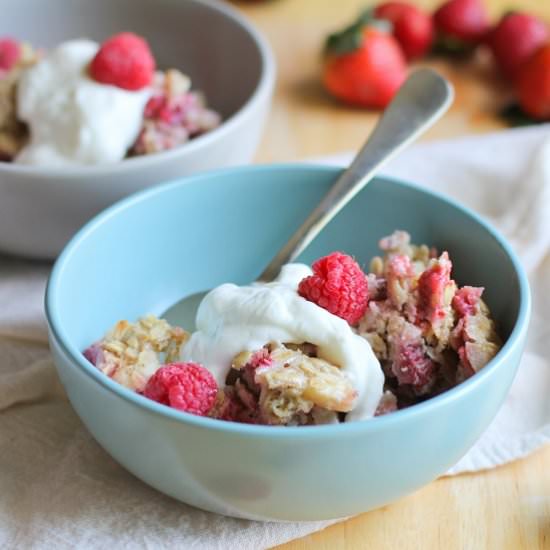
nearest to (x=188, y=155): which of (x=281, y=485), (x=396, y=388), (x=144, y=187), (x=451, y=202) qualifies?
(x=144, y=187)

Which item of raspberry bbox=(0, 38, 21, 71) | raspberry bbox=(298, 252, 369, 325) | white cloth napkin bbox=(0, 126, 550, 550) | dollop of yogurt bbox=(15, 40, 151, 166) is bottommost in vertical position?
white cloth napkin bbox=(0, 126, 550, 550)

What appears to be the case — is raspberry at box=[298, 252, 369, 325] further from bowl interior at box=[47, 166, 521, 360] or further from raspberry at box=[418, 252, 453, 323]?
bowl interior at box=[47, 166, 521, 360]

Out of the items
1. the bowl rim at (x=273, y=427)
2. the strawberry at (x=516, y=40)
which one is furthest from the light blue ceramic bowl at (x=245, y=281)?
the strawberry at (x=516, y=40)

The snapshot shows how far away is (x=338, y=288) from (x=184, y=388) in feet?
0.75

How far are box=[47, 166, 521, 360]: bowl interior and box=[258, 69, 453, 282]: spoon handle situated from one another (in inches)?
1.3

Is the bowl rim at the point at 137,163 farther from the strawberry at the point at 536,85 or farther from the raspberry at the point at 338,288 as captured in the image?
the strawberry at the point at 536,85

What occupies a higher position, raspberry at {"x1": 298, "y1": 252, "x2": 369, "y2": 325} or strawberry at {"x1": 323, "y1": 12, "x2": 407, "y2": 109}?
raspberry at {"x1": 298, "y1": 252, "x2": 369, "y2": 325}

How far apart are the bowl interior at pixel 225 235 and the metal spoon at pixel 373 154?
0.03 meters

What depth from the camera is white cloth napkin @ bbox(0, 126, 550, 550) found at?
112 centimetres

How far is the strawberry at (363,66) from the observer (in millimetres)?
2078

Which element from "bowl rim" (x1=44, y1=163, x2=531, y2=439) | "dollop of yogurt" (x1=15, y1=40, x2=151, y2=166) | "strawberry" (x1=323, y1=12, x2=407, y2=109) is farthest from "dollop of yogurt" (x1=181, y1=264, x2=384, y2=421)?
"strawberry" (x1=323, y1=12, x2=407, y2=109)

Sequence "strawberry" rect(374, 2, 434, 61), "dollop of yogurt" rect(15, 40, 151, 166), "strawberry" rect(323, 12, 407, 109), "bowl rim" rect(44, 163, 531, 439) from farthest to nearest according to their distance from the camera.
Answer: "strawberry" rect(374, 2, 434, 61) → "strawberry" rect(323, 12, 407, 109) → "dollop of yogurt" rect(15, 40, 151, 166) → "bowl rim" rect(44, 163, 531, 439)

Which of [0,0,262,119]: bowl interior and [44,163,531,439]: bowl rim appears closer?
[44,163,531,439]: bowl rim

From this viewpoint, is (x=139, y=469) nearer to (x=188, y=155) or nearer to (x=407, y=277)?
(x=407, y=277)
